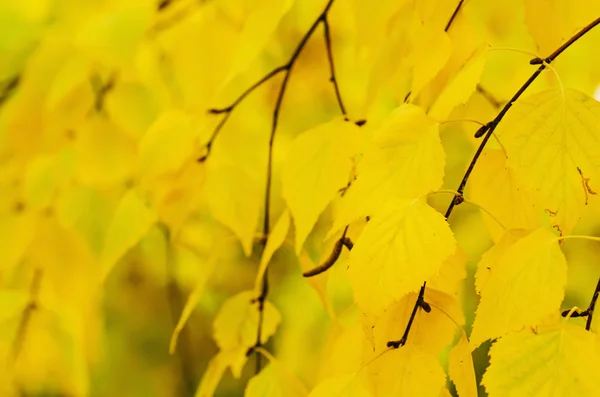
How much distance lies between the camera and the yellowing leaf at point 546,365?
0.19 metres

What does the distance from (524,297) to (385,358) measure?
0.06m

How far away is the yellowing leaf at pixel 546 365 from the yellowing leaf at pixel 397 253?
3 cm

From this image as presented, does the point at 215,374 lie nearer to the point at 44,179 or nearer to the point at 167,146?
the point at 167,146

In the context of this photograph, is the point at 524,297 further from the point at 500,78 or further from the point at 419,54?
the point at 500,78

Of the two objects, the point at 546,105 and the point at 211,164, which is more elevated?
the point at 546,105

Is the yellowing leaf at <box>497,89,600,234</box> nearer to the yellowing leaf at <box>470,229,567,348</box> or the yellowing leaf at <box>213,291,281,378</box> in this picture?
the yellowing leaf at <box>470,229,567,348</box>

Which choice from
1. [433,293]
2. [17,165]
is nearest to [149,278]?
[17,165]

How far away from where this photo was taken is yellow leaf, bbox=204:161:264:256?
0.40 m

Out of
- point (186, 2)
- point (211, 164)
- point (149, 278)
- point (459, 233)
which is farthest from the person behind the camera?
point (149, 278)

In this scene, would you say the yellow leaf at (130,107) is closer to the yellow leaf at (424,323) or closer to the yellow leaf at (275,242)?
the yellow leaf at (275,242)

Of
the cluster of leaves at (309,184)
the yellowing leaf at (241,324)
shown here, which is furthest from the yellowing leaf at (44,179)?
the yellowing leaf at (241,324)

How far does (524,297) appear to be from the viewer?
198mm

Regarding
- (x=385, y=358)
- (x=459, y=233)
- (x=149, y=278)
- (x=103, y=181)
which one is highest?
(x=385, y=358)

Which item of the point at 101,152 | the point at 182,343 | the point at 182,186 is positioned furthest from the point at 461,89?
the point at 182,343
